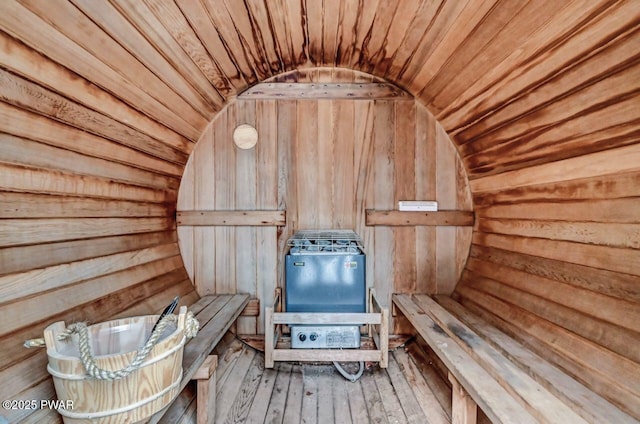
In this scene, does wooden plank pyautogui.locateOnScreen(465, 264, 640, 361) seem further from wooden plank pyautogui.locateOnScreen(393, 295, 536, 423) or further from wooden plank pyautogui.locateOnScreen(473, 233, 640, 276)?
wooden plank pyautogui.locateOnScreen(393, 295, 536, 423)

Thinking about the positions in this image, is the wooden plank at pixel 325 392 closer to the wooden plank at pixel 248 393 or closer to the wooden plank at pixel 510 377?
the wooden plank at pixel 248 393

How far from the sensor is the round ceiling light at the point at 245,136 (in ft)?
7.86

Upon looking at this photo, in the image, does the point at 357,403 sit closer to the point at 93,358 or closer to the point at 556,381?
the point at 556,381

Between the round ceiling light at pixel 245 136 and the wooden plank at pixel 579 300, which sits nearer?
the wooden plank at pixel 579 300

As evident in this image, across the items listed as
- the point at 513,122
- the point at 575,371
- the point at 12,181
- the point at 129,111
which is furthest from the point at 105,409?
the point at 513,122

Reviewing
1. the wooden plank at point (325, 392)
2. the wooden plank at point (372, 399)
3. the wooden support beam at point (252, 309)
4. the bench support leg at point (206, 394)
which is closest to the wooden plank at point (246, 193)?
the wooden support beam at point (252, 309)

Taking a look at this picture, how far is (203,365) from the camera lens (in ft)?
4.85

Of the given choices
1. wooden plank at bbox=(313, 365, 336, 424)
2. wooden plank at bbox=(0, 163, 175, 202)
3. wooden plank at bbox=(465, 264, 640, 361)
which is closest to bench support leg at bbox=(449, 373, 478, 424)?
wooden plank at bbox=(465, 264, 640, 361)

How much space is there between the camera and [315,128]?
7.89ft

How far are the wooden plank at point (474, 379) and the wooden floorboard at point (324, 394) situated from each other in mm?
435

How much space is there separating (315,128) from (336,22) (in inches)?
30.9

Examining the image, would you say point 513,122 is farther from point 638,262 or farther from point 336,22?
point 336,22

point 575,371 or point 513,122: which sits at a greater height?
point 513,122

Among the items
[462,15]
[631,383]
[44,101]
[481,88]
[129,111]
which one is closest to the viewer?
[631,383]
